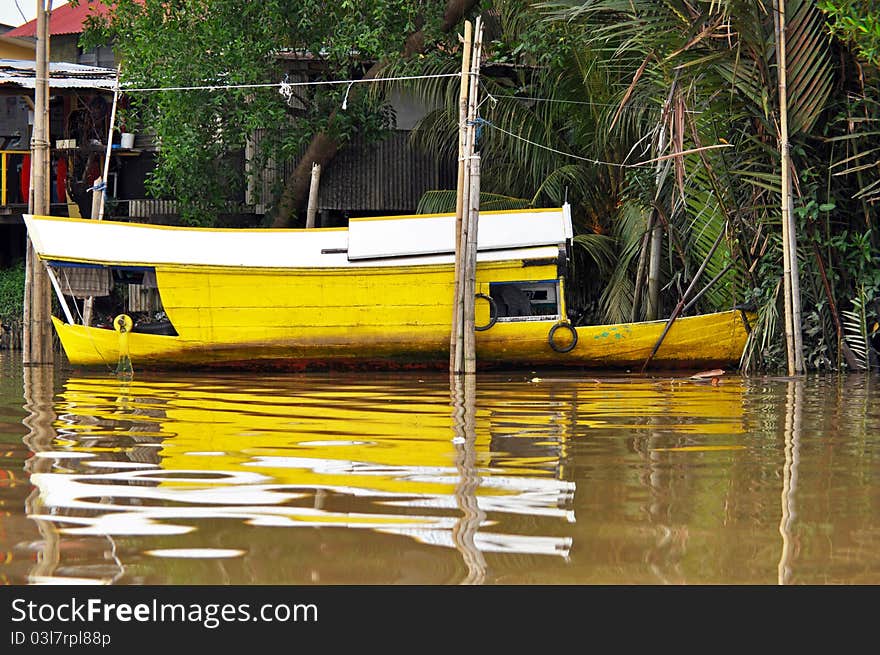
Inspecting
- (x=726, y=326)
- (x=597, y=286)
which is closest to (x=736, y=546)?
(x=726, y=326)

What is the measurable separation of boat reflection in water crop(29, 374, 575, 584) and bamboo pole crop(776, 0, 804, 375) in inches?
150

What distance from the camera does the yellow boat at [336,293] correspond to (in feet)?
44.6

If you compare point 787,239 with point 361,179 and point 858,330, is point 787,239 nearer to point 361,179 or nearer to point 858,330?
point 858,330

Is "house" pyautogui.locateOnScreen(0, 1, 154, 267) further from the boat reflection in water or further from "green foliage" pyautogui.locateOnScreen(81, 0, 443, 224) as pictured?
the boat reflection in water

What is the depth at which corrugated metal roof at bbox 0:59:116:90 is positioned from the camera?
17.5 meters

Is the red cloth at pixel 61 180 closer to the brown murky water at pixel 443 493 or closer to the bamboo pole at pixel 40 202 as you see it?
the bamboo pole at pixel 40 202

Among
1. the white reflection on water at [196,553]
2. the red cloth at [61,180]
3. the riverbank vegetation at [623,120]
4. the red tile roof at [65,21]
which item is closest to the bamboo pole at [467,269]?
the riverbank vegetation at [623,120]

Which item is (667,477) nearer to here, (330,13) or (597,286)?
(597,286)

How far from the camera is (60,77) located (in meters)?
19.2

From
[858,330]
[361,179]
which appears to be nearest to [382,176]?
[361,179]

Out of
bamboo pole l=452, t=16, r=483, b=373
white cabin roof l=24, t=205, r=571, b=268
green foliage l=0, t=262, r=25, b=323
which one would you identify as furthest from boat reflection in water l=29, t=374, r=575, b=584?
green foliage l=0, t=262, r=25, b=323

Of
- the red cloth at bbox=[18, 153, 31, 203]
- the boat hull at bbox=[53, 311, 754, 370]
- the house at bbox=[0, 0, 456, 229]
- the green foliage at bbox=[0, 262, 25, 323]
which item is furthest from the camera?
the green foliage at bbox=[0, 262, 25, 323]

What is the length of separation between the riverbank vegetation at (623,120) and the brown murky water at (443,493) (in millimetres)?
3368

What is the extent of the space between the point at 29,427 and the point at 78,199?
1370 centimetres
